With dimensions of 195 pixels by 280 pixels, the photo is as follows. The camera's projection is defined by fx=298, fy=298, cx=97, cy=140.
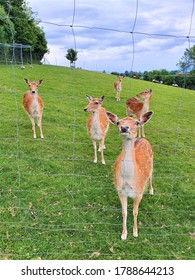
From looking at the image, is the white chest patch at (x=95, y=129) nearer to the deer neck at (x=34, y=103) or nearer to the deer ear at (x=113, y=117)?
the deer neck at (x=34, y=103)

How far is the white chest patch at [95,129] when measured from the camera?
5707mm

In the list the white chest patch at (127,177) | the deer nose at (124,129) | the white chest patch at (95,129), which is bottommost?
the white chest patch at (127,177)

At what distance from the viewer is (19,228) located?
3643 mm

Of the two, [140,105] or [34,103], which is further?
[140,105]

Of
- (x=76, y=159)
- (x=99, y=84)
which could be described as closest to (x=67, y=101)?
(x=99, y=84)

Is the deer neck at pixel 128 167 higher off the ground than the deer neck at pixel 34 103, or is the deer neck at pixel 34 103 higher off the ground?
the deer neck at pixel 34 103

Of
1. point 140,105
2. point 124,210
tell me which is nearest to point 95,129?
point 140,105

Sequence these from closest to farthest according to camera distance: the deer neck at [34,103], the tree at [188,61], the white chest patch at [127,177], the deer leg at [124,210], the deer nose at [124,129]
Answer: the deer nose at [124,129], the white chest patch at [127,177], the deer leg at [124,210], the tree at [188,61], the deer neck at [34,103]

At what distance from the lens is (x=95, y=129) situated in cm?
573

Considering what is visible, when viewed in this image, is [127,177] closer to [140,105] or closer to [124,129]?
[124,129]

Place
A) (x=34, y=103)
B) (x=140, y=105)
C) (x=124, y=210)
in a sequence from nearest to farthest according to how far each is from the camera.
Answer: (x=124, y=210) < (x=34, y=103) < (x=140, y=105)

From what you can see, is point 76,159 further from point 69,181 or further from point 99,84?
point 99,84

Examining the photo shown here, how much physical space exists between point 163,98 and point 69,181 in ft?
35.1

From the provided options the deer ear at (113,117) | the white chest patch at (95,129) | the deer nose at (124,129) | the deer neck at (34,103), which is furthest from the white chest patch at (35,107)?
the deer nose at (124,129)
